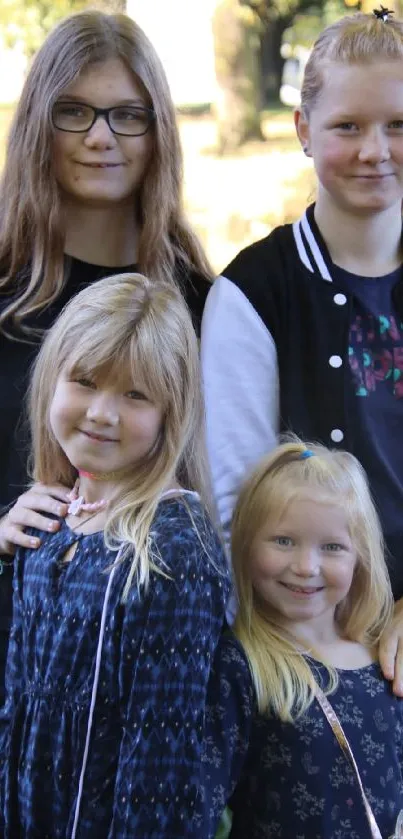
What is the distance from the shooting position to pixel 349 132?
2010 mm

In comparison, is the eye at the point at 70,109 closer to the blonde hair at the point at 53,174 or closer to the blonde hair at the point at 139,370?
the blonde hair at the point at 53,174

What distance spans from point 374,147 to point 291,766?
1045 mm

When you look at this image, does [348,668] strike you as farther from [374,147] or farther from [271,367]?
[374,147]

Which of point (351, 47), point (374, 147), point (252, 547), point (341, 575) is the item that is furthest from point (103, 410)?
point (351, 47)

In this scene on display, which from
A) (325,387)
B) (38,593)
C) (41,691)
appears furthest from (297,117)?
(41,691)

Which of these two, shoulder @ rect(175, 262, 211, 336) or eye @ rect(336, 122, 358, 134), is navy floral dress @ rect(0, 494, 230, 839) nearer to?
shoulder @ rect(175, 262, 211, 336)

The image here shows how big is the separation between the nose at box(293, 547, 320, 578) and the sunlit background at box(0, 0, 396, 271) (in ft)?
9.85

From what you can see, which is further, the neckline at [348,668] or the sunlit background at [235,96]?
the sunlit background at [235,96]

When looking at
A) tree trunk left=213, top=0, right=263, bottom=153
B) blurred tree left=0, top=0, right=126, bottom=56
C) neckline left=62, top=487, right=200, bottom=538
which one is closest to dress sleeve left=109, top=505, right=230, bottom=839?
neckline left=62, top=487, right=200, bottom=538

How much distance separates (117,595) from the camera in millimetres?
1604

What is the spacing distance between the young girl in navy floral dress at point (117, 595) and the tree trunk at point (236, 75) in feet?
10.3

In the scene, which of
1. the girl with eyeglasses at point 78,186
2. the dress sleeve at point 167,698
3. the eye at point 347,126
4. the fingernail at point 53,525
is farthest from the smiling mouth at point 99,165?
the dress sleeve at point 167,698

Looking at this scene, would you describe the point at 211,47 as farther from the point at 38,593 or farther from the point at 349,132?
the point at 38,593

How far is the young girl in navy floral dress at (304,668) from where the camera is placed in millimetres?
1748
